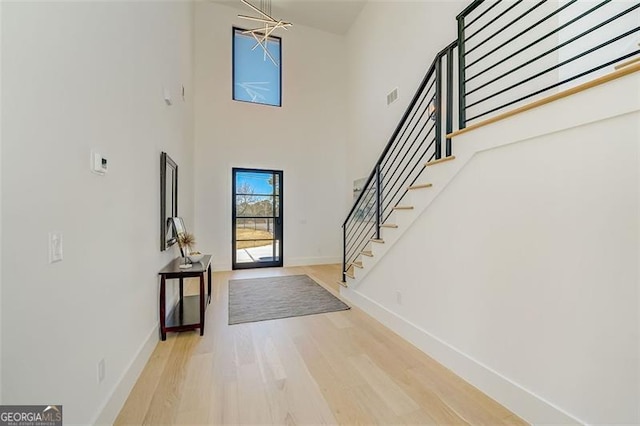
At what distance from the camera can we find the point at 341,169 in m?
7.02

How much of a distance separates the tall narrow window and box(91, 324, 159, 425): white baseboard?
18.1ft

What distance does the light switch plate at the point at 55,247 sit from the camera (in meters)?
1.11

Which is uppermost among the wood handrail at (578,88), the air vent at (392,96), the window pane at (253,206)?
the air vent at (392,96)

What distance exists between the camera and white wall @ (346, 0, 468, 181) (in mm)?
3879

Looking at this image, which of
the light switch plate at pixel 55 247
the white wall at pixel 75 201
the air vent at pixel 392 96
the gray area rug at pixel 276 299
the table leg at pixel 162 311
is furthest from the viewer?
the air vent at pixel 392 96

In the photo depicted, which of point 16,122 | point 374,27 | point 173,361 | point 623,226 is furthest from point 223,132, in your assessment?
point 623,226

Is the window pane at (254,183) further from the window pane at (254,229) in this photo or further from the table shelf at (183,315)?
the table shelf at (183,315)

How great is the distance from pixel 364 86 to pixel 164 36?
13.8 feet

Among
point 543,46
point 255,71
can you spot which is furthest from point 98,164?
point 255,71

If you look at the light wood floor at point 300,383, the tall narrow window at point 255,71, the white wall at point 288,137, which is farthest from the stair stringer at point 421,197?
the tall narrow window at point 255,71

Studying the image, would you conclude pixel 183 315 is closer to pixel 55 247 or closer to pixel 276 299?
pixel 276 299

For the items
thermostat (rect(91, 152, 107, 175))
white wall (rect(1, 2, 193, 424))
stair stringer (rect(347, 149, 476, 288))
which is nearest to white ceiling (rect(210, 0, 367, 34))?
white wall (rect(1, 2, 193, 424))

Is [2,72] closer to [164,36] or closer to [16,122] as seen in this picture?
[16,122]

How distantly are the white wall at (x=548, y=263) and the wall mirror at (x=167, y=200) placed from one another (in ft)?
8.96
